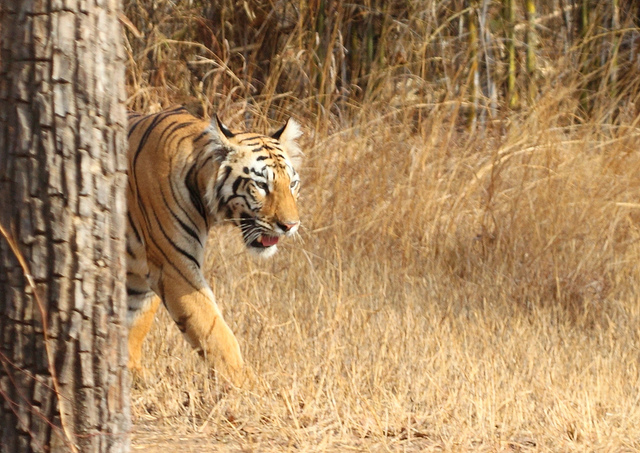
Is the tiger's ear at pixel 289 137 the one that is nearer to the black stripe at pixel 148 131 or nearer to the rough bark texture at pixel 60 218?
the black stripe at pixel 148 131

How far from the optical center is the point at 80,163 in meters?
2.45

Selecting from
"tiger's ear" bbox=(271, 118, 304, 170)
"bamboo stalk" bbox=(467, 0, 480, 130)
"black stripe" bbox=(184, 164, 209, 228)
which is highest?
"bamboo stalk" bbox=(467, 0, 480, 130)

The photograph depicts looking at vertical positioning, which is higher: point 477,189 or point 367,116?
point 367,116

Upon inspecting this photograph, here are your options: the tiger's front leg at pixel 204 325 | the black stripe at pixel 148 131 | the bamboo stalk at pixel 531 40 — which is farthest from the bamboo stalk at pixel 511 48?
the tiger's front leg at pixel 204 325

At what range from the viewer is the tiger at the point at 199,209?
152 inches

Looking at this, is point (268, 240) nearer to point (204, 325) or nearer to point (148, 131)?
point (204, 325)

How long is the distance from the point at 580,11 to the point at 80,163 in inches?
250

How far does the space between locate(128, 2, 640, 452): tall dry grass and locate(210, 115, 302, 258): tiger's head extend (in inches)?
14.0

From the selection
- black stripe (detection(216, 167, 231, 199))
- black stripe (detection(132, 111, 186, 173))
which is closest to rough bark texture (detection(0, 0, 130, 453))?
black stripe (detection(216, 167, 231, 199))

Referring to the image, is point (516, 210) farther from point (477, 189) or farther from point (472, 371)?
point (472, 371)

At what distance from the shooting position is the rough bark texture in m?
2.42

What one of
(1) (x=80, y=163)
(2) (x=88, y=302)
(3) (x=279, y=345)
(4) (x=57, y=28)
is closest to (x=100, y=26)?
(4) (x=57, y=28)

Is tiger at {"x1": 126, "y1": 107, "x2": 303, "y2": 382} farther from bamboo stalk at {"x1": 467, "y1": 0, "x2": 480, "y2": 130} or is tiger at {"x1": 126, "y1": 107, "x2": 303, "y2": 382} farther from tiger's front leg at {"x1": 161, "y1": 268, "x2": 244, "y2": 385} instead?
bamboo stalk at {"x1": 467, "y1": 0, "x2": 480, "y2": 130}

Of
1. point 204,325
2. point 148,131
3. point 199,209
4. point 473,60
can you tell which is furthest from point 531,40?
point 204,325
